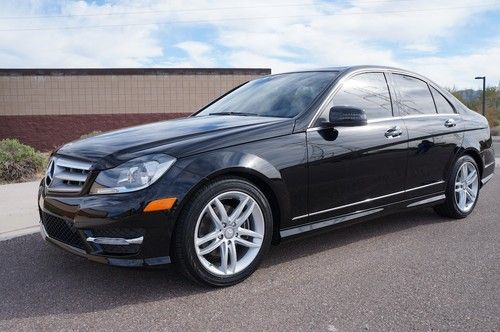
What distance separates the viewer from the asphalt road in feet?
9.91

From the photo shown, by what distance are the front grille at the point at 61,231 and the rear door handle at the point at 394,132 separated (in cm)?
276

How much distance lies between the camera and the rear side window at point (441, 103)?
17.5ft

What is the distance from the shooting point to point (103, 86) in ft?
70.7

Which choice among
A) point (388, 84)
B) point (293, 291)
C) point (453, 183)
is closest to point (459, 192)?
point (453, 183)

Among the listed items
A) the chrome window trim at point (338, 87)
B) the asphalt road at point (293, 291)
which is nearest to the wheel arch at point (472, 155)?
the asphalt road at point (293, 291)

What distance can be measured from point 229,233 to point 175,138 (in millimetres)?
785

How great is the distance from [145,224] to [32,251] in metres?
1.87

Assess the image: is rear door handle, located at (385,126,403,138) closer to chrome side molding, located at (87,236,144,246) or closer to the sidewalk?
chrome side molding, located at (87,236,144,246)

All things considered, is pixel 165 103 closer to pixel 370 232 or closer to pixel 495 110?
pixel 370 232

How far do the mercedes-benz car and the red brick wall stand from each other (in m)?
17.5

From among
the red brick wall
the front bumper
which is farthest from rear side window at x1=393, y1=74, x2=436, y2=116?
the red brick wall

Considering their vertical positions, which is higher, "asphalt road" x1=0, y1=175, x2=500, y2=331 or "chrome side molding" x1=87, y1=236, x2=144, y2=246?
"chrome side molding" x1=87, y1=236, x2=144, y2=246

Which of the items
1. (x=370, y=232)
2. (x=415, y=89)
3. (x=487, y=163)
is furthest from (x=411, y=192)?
(x=487, y=163)

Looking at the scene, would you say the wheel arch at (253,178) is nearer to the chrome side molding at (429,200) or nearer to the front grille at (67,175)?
the front grille at (67,175)
